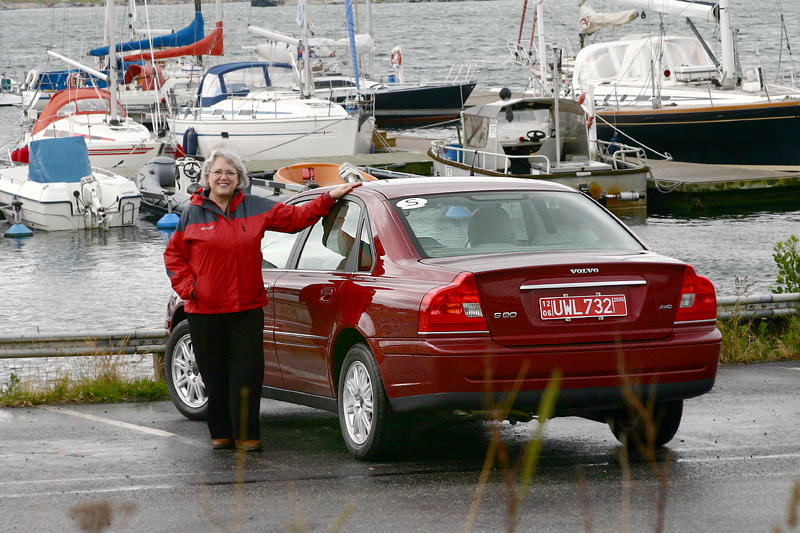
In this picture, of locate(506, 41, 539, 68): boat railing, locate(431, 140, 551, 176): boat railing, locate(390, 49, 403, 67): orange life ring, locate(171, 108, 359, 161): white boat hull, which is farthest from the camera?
locate(390, 49, 403, 67): orange life ring

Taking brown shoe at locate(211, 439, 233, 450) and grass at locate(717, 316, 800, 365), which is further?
grass at locate(717, 316, 800, 365)

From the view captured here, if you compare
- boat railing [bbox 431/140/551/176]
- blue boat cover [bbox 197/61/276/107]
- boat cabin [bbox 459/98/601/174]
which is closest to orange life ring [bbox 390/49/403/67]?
blue boat cover [bbox 197/61/276/107]

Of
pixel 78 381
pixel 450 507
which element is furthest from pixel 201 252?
pixel 78 381

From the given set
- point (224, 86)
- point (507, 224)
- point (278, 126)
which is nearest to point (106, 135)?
point (278, 126)

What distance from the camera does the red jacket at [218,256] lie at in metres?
7.54

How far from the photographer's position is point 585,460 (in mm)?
7223

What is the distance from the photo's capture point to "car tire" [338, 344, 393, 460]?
7.01 m

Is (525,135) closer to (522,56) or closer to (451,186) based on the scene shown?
(522,56)

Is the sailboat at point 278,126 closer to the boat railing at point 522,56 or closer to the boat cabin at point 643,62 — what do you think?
the boat cabin at point 643,62

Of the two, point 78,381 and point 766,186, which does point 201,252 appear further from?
point 766,186

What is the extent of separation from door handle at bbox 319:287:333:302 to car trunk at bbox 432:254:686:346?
1.08 metres

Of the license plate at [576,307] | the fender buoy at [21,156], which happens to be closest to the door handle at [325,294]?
the license plate at [576,307]

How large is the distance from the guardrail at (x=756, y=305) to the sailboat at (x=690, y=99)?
2319 centimetres

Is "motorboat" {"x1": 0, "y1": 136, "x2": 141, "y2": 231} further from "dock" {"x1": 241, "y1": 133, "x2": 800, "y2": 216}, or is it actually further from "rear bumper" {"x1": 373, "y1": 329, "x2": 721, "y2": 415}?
"rear bumper" {"x1": 373, "y1": 329, "x2": 721, "y2": 415}
